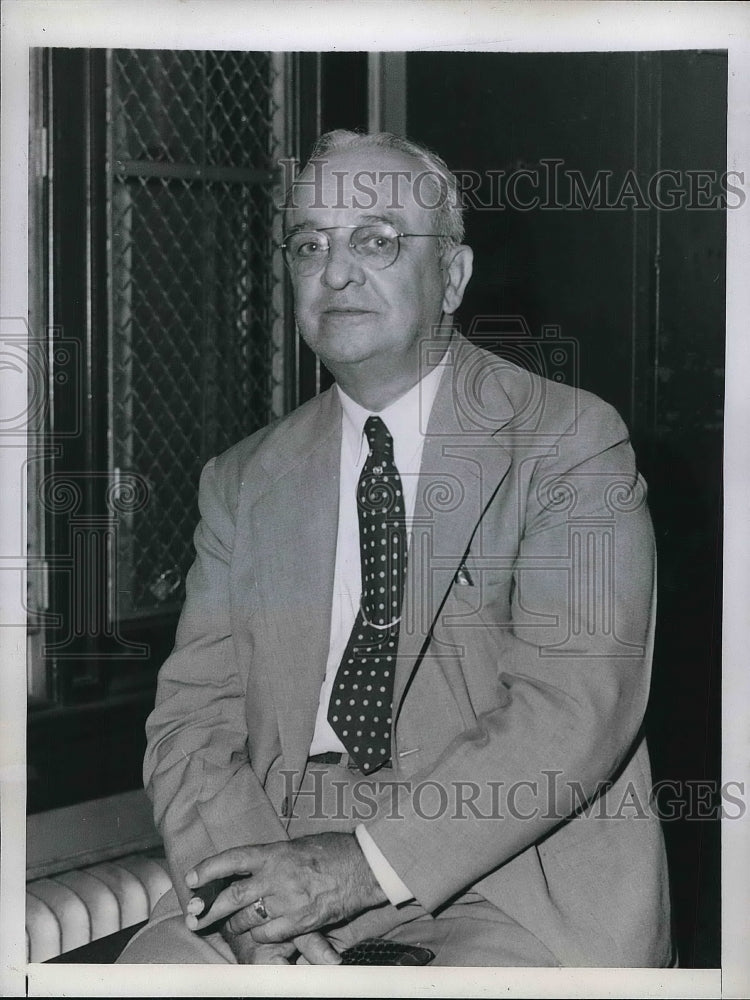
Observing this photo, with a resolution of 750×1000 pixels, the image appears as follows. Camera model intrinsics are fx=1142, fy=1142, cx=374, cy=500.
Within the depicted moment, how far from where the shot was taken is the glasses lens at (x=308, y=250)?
64.6 inches

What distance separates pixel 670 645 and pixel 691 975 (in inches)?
19.0

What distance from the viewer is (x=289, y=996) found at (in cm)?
157

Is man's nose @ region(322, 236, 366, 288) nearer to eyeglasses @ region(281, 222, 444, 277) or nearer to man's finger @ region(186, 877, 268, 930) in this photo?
eyeglasses @ region(281, 222, 444, 277)

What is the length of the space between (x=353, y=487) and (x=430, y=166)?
484mm

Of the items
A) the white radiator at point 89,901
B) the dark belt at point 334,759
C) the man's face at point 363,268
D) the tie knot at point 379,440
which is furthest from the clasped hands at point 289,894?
the man's face at point 363,268

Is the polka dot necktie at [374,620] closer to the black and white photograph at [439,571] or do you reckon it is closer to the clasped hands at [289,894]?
the black and white photograph at [439,571]

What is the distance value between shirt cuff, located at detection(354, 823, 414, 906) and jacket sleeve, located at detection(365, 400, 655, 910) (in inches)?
0.4

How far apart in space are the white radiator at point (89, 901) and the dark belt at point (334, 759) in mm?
514

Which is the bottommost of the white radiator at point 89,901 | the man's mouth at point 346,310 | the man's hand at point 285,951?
the white radiator at point 89,901

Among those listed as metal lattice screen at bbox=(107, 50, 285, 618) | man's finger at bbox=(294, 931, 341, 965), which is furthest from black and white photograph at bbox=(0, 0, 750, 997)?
metal lattice screen at bbox=(107, 50, 285, 618)

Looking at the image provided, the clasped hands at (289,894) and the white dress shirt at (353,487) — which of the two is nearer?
the clasped hands at (289,894)

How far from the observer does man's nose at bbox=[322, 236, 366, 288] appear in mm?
1631

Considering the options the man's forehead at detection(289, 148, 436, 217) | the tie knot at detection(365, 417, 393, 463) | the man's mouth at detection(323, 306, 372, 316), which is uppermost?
the man's forehead at detection(289, 148, 436, 217)

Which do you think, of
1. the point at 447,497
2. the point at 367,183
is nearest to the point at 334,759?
the point at 447,497
